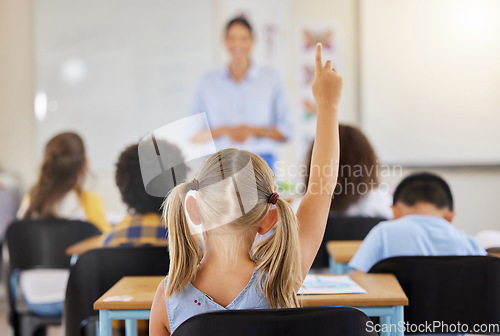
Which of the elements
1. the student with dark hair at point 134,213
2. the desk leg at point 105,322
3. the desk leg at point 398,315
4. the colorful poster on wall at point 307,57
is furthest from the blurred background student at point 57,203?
the colorful poster on wall at point 307,57

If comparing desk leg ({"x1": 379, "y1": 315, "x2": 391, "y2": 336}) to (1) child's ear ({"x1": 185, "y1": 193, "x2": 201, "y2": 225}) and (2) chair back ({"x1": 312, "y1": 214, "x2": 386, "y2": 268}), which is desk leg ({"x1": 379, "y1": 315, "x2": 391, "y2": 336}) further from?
(2) chair back ({"x1": 312, "y1": 214, "x2": 386, "y2": 268})

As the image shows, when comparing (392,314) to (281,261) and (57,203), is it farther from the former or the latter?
(57,203)

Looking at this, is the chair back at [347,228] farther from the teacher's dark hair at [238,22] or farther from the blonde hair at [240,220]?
the teacher's dark hair at [238,22]

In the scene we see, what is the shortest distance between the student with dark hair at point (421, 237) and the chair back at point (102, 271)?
1.82 feet

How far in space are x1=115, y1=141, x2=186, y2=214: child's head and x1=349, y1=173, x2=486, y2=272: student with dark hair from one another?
1.99ft

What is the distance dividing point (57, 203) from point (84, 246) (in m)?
0.39

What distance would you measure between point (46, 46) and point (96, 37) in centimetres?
Answer: 33

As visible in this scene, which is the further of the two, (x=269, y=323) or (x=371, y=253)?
(x=371, y=253)

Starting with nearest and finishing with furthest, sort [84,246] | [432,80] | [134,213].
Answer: [134,213] < [84,246] < [432,80]

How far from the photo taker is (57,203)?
219cm

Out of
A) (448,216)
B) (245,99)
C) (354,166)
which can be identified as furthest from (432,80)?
(245,99)

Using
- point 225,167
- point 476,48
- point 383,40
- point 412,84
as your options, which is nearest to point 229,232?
point 225,167

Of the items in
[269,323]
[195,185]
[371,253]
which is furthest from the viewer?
[371,253]

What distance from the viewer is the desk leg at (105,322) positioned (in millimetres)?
1114
